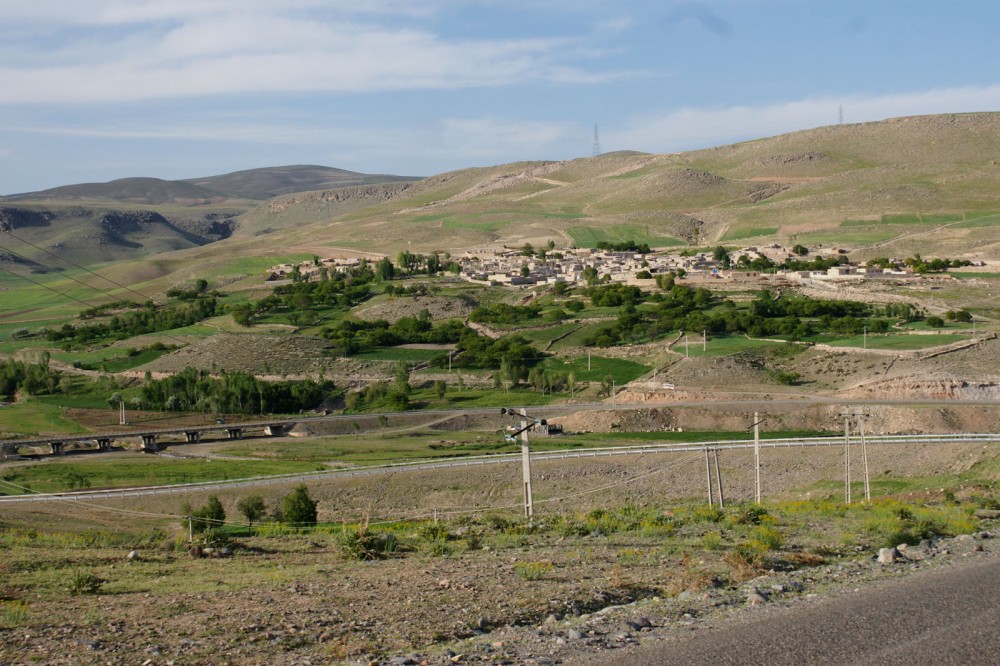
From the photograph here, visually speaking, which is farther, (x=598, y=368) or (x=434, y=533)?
(x=598, y=368)

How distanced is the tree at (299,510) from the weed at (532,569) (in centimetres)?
1555

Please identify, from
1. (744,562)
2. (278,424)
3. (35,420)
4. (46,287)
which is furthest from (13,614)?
(46,287)

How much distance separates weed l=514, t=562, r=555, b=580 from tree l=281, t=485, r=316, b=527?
15546 mm

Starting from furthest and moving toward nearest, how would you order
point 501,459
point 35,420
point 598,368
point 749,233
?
point 749,233 < point 598,368 < point 35,420 < point 501,459

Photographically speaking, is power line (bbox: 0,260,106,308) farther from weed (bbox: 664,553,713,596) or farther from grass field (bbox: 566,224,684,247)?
weed (bbox: 664,553,713,596)

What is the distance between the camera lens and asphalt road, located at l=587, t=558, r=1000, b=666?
418 inches

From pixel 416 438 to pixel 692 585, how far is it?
40.1m

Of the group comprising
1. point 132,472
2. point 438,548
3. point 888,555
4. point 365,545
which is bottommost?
point 132,472

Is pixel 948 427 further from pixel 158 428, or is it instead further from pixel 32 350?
pixel 32 350

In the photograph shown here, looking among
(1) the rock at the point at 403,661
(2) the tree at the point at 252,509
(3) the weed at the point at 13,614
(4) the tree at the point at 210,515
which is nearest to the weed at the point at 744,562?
(1) the rock at the point at 403,661

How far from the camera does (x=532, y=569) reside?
16.1m

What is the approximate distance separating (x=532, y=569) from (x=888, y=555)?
190 inches

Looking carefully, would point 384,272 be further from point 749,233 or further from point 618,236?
point 749,233

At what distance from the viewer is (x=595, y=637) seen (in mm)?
11742
